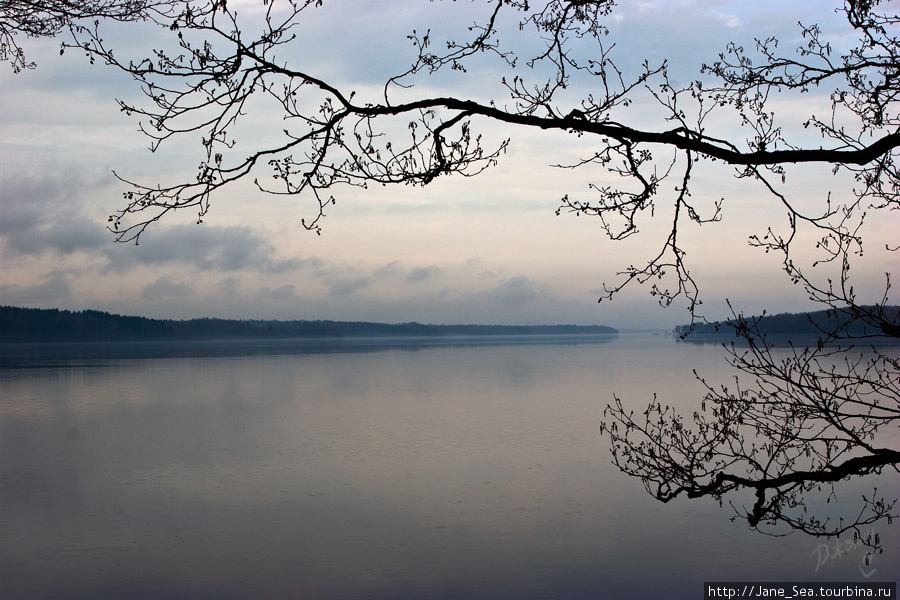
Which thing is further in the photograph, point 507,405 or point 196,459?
point 507,405

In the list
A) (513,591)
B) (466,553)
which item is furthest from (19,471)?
→ (513,591)

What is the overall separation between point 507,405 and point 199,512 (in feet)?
40.2

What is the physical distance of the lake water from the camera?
7.86 meters

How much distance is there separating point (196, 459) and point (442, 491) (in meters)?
5.20

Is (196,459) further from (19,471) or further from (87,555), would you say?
(87,555)

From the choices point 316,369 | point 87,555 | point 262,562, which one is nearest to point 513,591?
point 262,562

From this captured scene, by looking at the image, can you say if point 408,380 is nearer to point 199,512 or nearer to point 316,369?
point 316,369

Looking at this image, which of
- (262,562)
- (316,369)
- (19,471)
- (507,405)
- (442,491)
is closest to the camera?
(262,562)

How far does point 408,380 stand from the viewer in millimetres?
31328

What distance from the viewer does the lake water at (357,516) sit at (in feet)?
25.8

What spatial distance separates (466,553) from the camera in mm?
8547

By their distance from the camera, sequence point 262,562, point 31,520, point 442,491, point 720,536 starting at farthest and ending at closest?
point 442,491 → point 31,520 → point 720,536 → point 262,562

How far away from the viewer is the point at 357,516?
32.9 feet

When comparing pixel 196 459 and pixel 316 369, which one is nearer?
pixel 196 459
